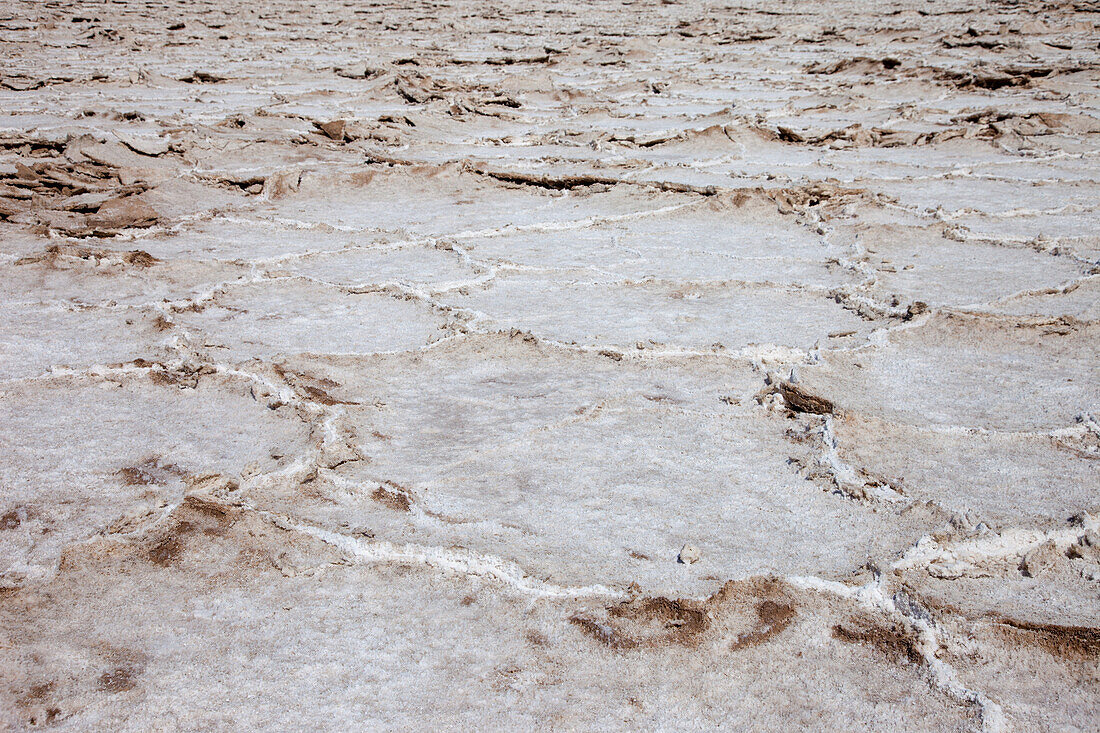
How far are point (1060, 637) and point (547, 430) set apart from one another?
0.86m

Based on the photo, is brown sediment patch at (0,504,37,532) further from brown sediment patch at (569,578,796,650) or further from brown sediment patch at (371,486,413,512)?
brown sediment patch at (569,578,796,650)

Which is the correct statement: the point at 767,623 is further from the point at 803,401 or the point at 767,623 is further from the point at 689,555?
the point at 803,401

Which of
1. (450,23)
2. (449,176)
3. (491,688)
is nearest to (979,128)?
(449,176)

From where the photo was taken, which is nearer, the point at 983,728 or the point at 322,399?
the point at 983,728

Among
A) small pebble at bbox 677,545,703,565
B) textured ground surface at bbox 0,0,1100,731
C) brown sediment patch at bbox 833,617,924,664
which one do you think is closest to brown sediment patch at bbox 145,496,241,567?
textured ground surface at bbox 0,0,1100,731

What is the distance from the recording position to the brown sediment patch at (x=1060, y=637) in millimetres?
1060

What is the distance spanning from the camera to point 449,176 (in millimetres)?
3477

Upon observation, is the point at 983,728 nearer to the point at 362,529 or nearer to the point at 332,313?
the point at 362,529

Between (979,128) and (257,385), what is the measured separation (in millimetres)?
3762

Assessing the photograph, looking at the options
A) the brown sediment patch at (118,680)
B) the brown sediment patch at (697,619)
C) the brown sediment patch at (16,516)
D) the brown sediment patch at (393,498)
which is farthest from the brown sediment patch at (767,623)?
the brown sediment patch at (16,516)

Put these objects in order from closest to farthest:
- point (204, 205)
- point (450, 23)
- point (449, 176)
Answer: point (204, 205) → point (449, 176) → point (450, 23)

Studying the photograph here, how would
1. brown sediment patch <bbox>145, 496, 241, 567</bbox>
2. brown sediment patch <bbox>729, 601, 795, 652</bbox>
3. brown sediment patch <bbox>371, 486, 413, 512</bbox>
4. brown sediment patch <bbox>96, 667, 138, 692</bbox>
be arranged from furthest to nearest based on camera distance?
brown sediment patch <bbox>371, 486, 413, 512</bbox> < brown sediment patch <bbox>145, 496, 241, 567</bbox> < brown sediment patch <bbox>729, 601, 795, 652</bbox> < brown sediment patch <bbox>96, 667, 138, 692</bbox>

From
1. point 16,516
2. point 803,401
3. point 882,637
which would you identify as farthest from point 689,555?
point 16,516

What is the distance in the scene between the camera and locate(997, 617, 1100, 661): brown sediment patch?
1.06m
